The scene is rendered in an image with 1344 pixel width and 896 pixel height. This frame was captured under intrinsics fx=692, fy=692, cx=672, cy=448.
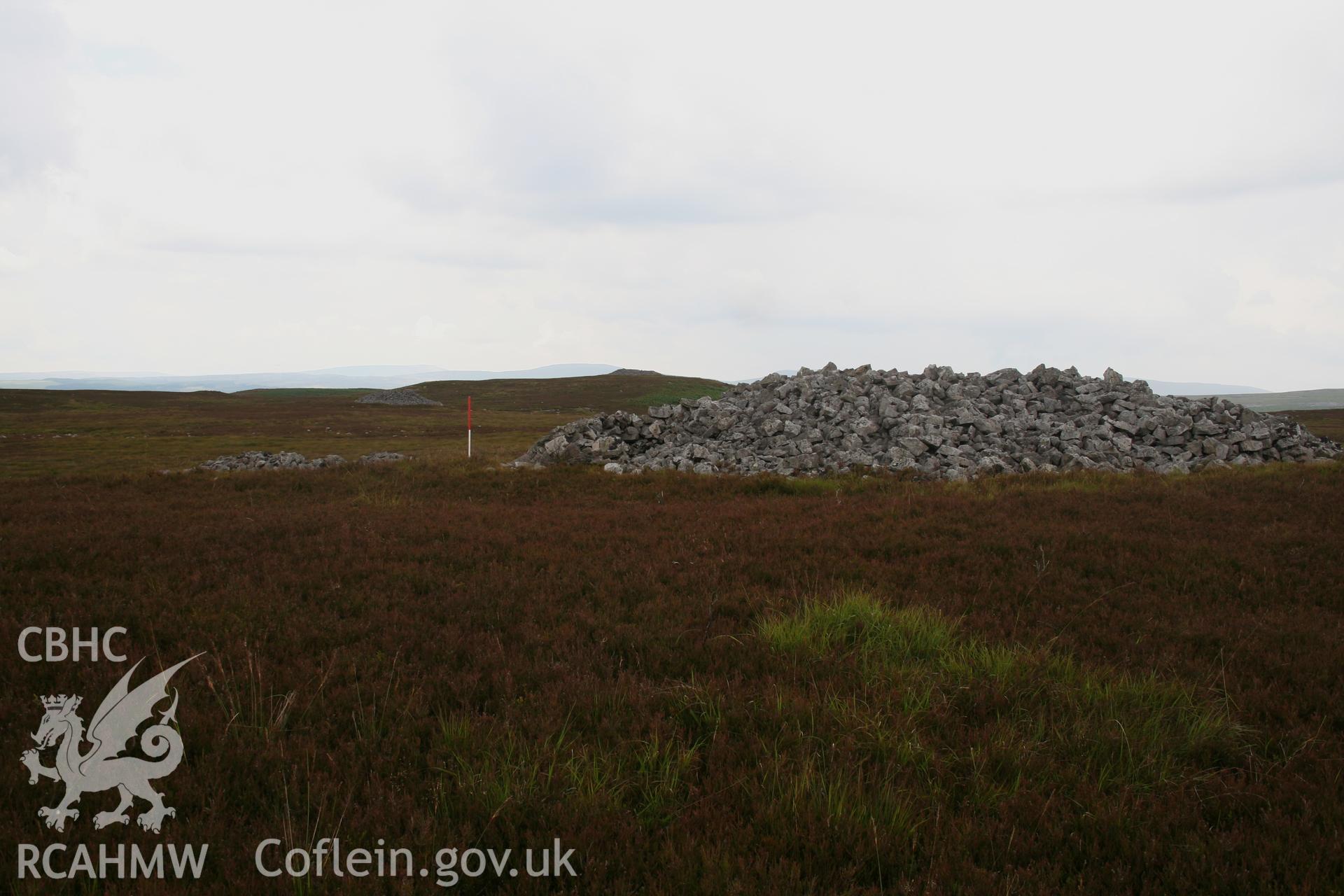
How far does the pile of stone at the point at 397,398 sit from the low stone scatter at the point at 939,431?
84090 millimetres

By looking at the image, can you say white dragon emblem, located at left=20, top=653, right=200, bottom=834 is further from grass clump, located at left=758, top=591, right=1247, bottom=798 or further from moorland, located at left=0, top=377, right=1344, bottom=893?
grass clump, located at left=758, top=591, right=1247, bottom=798

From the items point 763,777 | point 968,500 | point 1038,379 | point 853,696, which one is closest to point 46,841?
point 763,777

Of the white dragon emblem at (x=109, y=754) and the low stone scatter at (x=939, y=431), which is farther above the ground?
the low stone scatter at (x=939, y=431)

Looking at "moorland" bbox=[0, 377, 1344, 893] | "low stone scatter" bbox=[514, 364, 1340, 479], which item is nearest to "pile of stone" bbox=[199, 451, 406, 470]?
"low stone scatter" bbox=[514, 364, 1340, 479]

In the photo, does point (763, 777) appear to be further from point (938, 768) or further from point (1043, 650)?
point (1043, 650)

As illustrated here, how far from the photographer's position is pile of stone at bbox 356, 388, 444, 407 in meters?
103

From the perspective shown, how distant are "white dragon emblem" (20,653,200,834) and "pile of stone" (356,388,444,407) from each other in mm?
100243

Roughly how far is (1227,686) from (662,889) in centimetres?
578

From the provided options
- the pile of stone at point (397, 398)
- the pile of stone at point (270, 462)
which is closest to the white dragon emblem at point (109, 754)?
the pile of stone at point (270, 462)

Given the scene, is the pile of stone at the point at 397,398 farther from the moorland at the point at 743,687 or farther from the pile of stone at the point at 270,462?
the moorland at the point at 743,687

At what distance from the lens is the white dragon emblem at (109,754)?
14.6 ft

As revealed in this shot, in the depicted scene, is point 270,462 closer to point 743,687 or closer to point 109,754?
point 109,754

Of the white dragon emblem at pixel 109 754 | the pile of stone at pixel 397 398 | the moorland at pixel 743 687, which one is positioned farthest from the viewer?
the pile of stone at pixel 397 398

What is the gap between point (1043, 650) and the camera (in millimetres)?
6828
